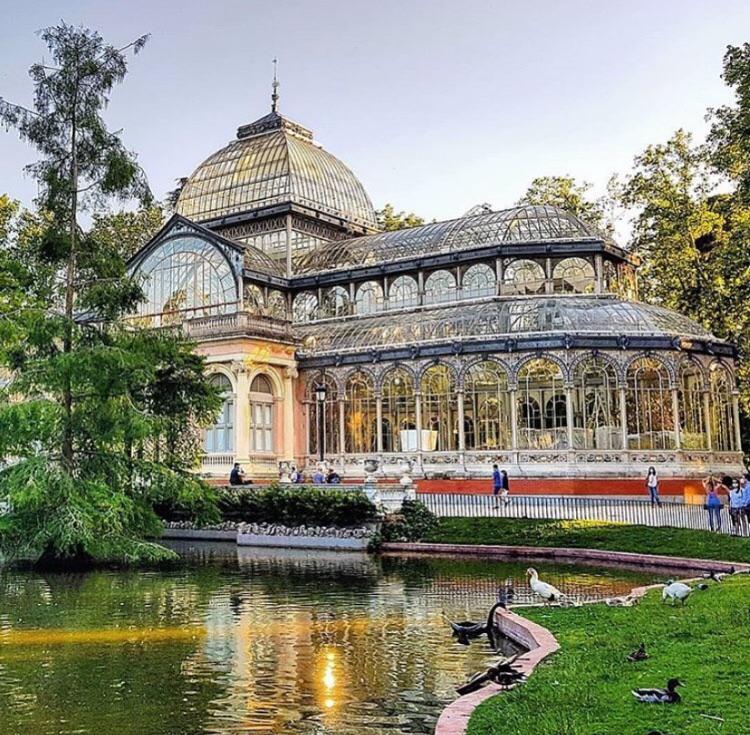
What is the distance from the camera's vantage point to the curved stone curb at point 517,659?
268 inches

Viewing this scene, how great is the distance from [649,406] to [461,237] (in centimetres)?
1201

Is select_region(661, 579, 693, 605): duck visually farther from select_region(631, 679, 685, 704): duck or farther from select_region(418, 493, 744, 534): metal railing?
select_region(418, 493, 744, 534): metal railing

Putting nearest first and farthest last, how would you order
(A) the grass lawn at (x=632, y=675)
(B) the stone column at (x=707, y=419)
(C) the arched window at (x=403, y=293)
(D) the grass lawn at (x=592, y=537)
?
(A) the grass lawn at (x=632, y=675) < (D) the grass lawn at (x=592, y=537) < (B) the stone column at (x=707, y=419) < (C) the arched window at (x=403, y=293)

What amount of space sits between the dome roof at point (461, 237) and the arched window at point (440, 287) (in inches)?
43.3

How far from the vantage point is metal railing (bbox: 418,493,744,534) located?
23.2 meters

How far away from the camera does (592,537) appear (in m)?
21.9

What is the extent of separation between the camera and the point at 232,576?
18.6 metres

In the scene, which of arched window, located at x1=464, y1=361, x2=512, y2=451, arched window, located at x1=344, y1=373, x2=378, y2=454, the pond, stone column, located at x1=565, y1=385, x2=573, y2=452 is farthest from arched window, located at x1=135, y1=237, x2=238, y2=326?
the pond

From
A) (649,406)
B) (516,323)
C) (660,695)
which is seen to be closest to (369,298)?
(516,323)

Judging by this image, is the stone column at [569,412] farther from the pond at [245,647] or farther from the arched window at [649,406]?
the pond at [245,647]

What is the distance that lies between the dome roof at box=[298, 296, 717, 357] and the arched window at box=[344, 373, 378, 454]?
1567 millimetres

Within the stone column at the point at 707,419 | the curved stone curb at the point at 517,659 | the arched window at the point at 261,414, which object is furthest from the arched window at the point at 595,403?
the curved stone curb at the point at 517,659

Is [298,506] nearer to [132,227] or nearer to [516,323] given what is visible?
[516,323]

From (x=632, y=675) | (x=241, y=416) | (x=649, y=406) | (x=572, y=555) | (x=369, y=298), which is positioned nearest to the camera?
(x=632, y=675)
